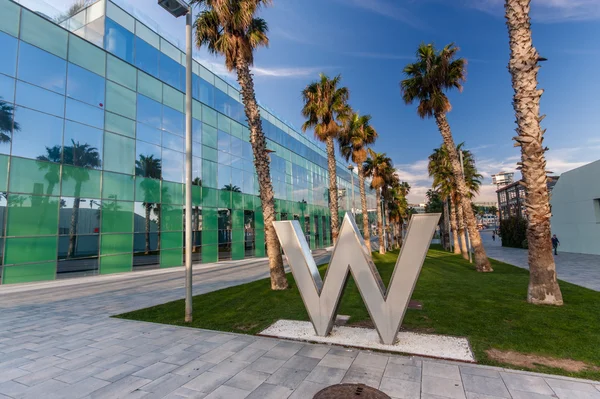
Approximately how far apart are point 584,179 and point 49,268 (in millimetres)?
37738

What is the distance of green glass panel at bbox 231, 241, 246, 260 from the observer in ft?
94.2

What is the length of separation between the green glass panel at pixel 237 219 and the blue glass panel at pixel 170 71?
12.2m

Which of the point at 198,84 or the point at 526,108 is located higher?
the point at 198,84

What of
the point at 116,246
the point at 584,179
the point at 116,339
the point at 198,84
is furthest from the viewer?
the point at 198,84

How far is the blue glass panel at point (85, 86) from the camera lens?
1728 cm

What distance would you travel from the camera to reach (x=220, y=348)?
5758 millimetres

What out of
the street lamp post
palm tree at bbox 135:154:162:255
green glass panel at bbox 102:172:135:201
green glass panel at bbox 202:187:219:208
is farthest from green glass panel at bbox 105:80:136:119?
the street lamp post

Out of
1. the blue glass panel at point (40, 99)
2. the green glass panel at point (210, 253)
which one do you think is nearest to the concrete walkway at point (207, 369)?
the blue glass panel at point (40, 99)

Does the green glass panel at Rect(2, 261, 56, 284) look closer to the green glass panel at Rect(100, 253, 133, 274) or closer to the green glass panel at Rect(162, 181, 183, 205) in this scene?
the green glass panel at Rect(100, 253, 133, 274)

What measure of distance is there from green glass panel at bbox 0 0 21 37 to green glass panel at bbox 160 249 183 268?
15.0m

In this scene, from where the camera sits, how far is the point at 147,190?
21047mm

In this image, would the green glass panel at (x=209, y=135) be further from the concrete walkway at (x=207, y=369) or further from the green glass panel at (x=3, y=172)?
the concrete walkway at (x=207, y=369)

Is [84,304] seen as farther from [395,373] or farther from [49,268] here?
[395,373]

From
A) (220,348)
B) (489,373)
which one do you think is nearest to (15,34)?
(220,348)
